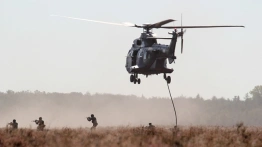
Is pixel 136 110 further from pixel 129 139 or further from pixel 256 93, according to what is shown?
pixel 129 139

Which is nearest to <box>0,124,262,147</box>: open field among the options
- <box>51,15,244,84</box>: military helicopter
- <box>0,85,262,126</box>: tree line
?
<box>51,15,244,84</box>: military helicopter

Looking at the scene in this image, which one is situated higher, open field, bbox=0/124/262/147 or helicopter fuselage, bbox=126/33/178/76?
helicopter fuselage, bbox=126/33/178/76

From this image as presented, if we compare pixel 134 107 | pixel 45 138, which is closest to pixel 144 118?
pixel 134 107

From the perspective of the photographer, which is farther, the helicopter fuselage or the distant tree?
the distant tree

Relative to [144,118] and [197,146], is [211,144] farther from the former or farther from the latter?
[144,118]

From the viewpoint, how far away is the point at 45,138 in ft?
82.1

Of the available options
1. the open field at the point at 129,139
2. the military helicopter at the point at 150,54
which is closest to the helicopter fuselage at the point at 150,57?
the military helicopter at the point at 150,54

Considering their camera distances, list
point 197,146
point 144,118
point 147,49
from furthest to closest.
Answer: point 144,118
point 147,49
point 197,146

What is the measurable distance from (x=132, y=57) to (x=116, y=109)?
338 ft

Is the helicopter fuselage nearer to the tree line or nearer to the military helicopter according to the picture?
the military helicopter

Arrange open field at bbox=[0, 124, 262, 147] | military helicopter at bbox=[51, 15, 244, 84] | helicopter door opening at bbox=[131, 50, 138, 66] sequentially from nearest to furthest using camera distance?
open field at bbox=[0, 124, 262, 147], military helicopter at bbox=[51, 15, 244, 84], helicopter door opening at bbox=[131, 50, 138, 66]

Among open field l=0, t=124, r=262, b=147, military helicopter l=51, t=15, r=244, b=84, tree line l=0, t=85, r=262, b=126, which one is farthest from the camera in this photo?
tree line l=0, t=85, r=262, b=126

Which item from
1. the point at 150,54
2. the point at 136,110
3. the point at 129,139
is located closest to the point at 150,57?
the point at 150,54

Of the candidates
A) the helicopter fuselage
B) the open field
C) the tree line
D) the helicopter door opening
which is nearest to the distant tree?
the tree line
